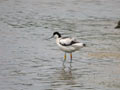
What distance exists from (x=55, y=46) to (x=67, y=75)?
4757 millimetres

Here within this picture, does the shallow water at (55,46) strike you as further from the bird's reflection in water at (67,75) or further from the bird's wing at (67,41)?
the bird's wing at (67,41)

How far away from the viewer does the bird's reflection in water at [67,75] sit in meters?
13.6

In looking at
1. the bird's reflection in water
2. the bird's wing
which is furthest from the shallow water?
the bird's wing

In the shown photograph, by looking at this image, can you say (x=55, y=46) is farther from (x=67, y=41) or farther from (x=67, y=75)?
(x=67, y=75)

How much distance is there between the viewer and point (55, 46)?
756 inches

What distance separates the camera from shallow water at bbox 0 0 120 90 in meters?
13.6

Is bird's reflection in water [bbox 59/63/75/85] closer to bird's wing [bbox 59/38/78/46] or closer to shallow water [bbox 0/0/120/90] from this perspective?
shallow water [bbox 0/0/120/90]

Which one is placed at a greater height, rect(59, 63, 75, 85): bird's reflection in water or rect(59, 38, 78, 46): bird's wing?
rect(59, 38, 78, 46): bird's wing

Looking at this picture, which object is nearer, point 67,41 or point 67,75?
point 67,75

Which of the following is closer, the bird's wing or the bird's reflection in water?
the bird's reflection in water

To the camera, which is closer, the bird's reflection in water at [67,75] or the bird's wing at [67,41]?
the bird's reflection in water at [67,75]

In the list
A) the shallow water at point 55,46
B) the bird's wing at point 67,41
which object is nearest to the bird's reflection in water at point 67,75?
the shallow water at point 55,46

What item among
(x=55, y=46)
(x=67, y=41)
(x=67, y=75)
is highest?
(x=67, y=41)

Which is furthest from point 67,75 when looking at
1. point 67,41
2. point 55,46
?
point 55,46
